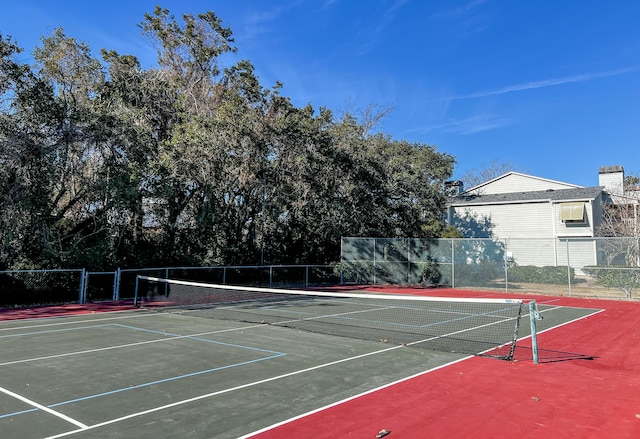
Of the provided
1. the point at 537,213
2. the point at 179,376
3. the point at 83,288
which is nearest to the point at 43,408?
the point at 179,376

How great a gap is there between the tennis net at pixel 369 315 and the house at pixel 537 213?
10.4 meters

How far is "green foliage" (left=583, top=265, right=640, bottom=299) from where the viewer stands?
1884 cm

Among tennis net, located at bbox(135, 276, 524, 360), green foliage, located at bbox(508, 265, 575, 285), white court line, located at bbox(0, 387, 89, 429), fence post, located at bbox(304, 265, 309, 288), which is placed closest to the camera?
white court line, located at bbox(0, 387, 89, 429)

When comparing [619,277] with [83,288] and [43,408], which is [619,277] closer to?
[43,408]

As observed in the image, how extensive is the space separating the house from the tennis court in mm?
14829

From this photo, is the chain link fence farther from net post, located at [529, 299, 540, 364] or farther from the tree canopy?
net post, located at [529, 299, 540, 364]

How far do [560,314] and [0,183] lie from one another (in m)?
20.0

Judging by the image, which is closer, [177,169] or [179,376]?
[179,376]

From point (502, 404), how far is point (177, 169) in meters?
17.5

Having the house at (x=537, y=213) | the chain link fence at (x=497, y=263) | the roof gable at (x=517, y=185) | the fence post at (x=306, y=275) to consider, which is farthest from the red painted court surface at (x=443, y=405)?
the roof gable at (x=517, y=185)

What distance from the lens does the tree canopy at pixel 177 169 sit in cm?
Answer: 1644

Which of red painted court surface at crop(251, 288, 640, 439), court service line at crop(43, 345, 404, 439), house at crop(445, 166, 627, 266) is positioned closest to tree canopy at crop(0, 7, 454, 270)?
house at crop(445, 166, 627, 266)

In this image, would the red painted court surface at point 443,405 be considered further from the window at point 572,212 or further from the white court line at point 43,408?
the window at point 572,212

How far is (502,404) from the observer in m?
5.45
